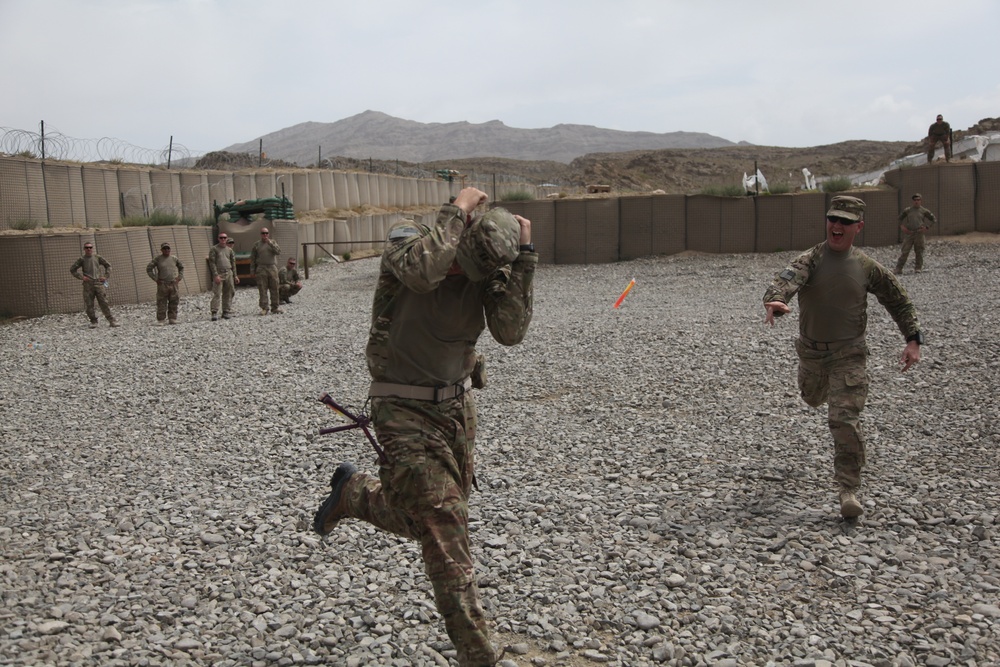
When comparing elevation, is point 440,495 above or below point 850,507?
above

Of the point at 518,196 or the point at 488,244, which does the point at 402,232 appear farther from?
the point at 518,196

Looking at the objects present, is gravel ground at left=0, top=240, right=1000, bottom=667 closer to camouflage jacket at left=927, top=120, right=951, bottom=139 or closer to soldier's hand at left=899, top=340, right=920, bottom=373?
soldier's hand at left=899, top=340, right=920, bottom=373

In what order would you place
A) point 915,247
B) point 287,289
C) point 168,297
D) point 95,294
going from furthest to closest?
point 287,289, point 915,247, point 168,297, point 95,294

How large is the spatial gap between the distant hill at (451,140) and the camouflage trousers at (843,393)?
119m

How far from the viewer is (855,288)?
5.18 m

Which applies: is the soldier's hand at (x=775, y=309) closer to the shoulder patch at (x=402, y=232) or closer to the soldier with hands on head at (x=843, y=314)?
the soldier with hands on head at (x=843, y=314)

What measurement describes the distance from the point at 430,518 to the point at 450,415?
1.29 feet

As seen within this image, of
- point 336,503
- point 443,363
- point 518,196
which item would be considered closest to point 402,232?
point 443,363

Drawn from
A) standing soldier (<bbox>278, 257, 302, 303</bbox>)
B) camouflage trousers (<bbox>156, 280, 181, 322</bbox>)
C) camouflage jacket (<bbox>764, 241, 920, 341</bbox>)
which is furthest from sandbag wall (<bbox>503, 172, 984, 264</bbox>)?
camouflage jacket (<bbox>764, 241, 920, 341</bbox>)

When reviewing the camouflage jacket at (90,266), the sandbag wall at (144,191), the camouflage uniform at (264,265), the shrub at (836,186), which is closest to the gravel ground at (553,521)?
the camouflage jacket at (90,266)

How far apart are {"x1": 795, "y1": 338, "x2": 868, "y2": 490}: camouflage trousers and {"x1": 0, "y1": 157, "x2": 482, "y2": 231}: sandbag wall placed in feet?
62.9

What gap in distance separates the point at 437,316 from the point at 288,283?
16.5 meters

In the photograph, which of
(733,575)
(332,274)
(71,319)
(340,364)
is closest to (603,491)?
(733,575)

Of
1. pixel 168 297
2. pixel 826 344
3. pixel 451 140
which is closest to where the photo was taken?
pixel 826 344
